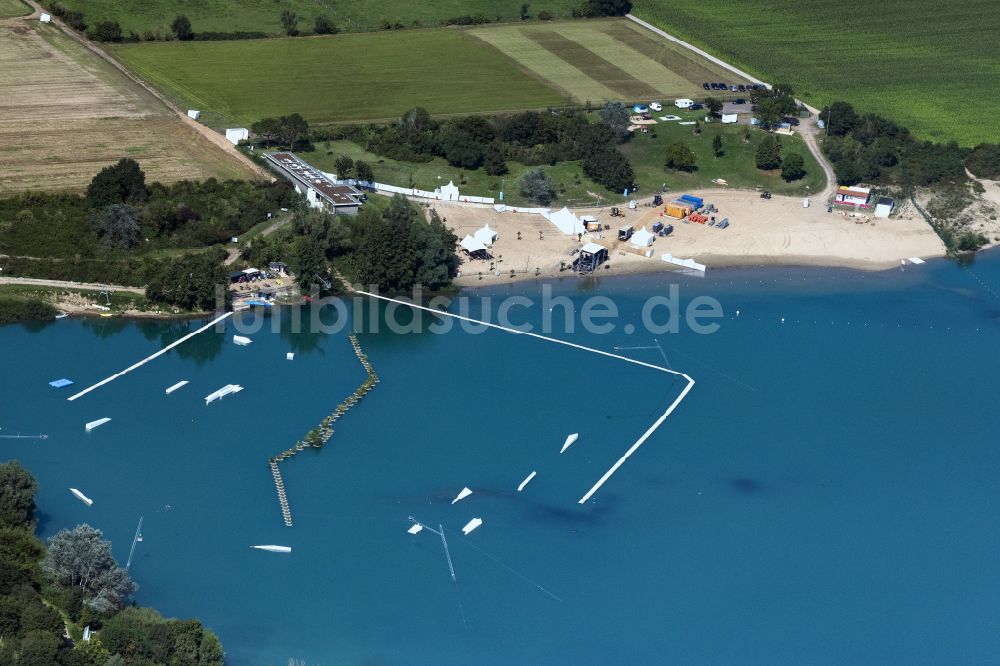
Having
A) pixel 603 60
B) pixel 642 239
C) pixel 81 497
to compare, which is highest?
pixel 603 60

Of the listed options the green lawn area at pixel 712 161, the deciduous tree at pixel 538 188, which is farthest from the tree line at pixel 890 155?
the deciduous tree at pixel 538 188

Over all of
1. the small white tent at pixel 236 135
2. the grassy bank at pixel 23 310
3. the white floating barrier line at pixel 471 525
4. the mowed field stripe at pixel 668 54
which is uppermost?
the mowed field stripe at pixel 668 54

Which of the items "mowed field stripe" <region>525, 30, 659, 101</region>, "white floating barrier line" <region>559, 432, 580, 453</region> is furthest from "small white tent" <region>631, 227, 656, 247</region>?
"mowed field stripe" <region>525, 30, 659, 101</region>

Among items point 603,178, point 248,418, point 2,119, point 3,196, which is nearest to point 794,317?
point 603,178

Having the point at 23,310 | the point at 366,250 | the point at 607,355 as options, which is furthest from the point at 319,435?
the point at 23,310

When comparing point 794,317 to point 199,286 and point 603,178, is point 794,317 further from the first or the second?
point 199,286

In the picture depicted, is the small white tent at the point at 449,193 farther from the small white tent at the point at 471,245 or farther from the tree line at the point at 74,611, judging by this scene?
the tree line at the point at 74,611

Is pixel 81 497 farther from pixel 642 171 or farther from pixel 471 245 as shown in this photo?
pixel 642 171
